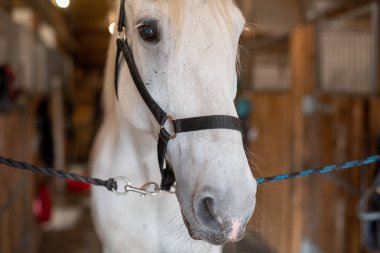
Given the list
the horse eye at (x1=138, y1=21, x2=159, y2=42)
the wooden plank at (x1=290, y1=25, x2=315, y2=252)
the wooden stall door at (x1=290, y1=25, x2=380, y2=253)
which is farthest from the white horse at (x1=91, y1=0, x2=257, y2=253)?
the wooden plank at (x1=290, y1=25, x2=315, y2=252)

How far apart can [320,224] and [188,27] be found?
2189mm

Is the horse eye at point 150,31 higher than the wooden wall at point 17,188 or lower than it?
higher

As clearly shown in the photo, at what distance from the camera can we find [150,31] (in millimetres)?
1088

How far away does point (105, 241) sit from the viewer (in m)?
1.59

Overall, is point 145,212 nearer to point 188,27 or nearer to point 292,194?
point 188,27

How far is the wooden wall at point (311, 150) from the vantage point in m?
2.31

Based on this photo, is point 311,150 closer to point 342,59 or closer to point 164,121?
point 342,59

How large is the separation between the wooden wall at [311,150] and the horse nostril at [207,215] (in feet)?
3.05

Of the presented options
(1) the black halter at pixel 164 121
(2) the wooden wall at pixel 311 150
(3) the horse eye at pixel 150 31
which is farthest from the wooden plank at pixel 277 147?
(3) the horse eye at pixel 150 31

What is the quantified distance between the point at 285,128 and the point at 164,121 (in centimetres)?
259

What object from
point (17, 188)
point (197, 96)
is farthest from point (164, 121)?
point (17, 188)

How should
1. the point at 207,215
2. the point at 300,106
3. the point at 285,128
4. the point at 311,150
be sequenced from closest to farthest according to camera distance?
the point at 207,215, the point at 311,150, the point at 300,106, the point at 285,128

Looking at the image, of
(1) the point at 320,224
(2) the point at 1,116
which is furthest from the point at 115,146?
(1) the point at 320,224

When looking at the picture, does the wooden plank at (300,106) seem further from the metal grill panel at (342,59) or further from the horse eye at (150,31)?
the horse eye at (150,31)
